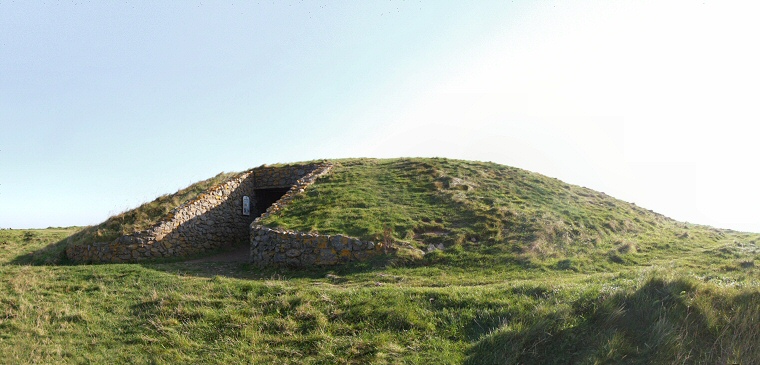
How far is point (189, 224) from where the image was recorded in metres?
18.9

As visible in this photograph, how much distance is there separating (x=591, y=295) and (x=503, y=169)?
17.0m

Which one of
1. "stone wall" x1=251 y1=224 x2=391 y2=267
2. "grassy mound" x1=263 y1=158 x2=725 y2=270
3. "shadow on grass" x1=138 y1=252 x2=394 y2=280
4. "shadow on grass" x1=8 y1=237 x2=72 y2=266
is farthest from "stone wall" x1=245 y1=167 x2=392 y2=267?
"shadow on grass" x1=8 y1=237 x2=72 y2=266

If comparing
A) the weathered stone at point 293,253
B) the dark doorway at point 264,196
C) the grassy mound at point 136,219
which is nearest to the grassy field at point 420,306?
the weathered stone at point 293,253

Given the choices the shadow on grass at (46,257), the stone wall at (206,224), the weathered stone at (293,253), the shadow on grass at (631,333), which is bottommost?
the shadow on grass at (631,333)

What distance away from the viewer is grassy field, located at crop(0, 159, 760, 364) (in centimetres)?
677

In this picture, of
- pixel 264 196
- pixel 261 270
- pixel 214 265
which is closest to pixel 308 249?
pixel 261 270

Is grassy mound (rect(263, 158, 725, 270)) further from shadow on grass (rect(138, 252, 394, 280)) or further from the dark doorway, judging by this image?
the dark doorway

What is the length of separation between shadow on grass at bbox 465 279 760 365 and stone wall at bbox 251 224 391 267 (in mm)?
6815

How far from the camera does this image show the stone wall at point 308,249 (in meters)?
14.0

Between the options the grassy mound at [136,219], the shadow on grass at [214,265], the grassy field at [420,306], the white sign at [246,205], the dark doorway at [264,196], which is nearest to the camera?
the grassy field at [420,306]

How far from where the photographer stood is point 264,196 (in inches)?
954

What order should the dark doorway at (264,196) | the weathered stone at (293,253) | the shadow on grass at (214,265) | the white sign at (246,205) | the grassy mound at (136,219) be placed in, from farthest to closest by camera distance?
the dark doorway at (264,196) < the white sign at (246,205) < the grassy mound at (136,219) < the weathered stone at (293,253) < the shadow on grass at (214,265)

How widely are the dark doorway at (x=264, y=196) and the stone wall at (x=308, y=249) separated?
836 cm

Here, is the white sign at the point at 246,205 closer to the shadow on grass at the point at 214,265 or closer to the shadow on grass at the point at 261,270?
the shadow on grass at the point at 214,265
